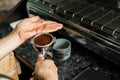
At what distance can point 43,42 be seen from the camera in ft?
3.70

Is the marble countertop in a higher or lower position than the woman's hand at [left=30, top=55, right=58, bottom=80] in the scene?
lower

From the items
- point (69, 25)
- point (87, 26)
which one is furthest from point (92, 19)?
point (69, 25)

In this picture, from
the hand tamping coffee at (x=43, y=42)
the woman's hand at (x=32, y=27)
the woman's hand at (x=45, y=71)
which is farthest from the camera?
the woman's hand at (x=32, y=27)

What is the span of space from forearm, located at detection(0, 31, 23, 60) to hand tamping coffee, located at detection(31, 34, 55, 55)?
0.52ft

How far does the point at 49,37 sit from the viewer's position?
1146 mm

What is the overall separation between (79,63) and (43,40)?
261 mm

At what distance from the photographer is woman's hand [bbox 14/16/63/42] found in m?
1.27

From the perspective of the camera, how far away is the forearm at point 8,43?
1186mm

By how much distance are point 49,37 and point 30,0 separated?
513 mm

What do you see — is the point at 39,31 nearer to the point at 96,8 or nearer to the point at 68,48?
the point at 68,48

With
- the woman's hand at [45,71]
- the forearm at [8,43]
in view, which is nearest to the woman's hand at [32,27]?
the forearm at [8,43]

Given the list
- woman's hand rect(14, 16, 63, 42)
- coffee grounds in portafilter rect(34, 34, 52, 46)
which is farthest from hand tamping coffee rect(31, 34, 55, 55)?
woman's hand rect(14, 16, 63, 42)

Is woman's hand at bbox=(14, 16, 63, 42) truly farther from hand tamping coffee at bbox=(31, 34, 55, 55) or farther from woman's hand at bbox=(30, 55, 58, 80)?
woman's hand at bbox=(30, 55, 58, 80)

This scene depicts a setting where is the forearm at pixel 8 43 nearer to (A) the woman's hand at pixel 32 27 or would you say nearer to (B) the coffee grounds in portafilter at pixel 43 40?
(A) the woman's hand at pixel 32 27
